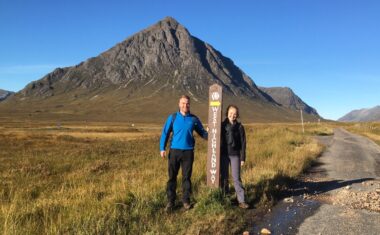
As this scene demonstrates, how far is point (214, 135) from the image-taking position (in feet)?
26.9

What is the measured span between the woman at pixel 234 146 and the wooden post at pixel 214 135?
6.9 inches

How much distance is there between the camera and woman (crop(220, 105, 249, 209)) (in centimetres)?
791

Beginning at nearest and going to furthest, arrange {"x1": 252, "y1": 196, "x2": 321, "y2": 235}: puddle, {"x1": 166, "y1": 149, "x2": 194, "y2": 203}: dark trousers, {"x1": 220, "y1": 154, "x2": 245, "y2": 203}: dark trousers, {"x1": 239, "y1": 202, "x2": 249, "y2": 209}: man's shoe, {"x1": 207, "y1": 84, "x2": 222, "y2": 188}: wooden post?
{"x1": 252, "y1": 196, "x2": 321, "y2": 235}: puddle
{"x1": 166, "y1": 149, "x2": 194, "y2": 203}: dark trousers
{"x1": 239, "y1": 202, "x2": 249, "y2": 209}: man's shoe
{"x1": 220, "y1": 154, "x2": 245, "y2": 203}: dark trousers
{"x1": 207, "y1": 84, "x2": 222, "y2": 188}: wooden post

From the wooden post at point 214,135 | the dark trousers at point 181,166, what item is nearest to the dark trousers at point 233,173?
the wooden post at point 214,135

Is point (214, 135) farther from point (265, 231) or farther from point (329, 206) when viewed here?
point (329, 206)

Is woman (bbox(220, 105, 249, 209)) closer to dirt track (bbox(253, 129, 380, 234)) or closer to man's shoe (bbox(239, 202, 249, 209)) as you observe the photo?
man's shoe (bbox(239, 202, 249, 209))

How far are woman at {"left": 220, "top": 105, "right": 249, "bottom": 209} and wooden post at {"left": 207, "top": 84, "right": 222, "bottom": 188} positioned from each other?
18 centimetres

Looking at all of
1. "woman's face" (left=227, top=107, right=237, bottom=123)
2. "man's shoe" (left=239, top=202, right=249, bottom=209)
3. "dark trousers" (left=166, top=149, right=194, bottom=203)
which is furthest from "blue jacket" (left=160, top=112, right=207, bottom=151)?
"man's shoe" (left=239, top=202, right=249, bottom=209)

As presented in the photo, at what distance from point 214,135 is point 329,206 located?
2.74 metres

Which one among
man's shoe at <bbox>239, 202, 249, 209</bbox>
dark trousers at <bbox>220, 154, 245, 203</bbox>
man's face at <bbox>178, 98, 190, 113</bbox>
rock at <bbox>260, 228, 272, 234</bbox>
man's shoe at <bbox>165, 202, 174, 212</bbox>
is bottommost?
rock at <bbox>260, 228, 272, 234</bbox>

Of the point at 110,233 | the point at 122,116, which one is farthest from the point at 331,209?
the point at 122,116

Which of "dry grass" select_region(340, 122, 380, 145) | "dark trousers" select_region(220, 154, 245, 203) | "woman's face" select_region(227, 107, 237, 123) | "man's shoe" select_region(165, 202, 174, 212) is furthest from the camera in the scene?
"dry grass" select_region(340, 122, 380, 145)

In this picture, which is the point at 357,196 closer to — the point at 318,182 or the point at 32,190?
the point at 318,182

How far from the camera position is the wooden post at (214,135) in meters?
8.16
